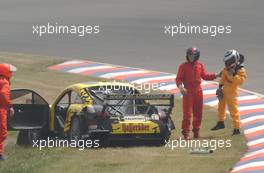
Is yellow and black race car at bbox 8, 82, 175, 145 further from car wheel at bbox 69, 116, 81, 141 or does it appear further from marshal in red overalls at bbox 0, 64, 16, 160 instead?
marshal in red overalls at bbox 0, 64, 16, 160

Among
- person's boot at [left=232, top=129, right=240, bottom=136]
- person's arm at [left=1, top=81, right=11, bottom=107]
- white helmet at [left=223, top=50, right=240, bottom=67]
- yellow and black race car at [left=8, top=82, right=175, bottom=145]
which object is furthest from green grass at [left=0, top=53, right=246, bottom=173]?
white helmet at [left=223, top=50, right=240, bottom=67]

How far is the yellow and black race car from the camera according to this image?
19734 millimetres

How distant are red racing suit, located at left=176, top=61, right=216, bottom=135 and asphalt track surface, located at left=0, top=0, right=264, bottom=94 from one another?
5.29 m

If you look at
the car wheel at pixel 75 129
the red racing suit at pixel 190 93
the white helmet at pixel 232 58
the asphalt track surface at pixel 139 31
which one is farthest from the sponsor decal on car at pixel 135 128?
the asphalt track surface at pixel 139 31

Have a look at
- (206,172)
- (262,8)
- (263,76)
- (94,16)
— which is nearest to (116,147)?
(206,172)

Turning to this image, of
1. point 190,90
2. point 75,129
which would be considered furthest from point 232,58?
point 75,129

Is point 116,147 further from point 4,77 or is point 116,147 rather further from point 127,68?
point 127,68

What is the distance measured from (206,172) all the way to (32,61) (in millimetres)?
13498

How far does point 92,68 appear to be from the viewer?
96.4 feet

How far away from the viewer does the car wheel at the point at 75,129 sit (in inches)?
790

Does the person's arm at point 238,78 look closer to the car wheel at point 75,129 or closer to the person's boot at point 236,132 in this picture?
the person's boot at point 236,132

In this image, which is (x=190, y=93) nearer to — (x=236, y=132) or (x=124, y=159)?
(x=236, y=132)

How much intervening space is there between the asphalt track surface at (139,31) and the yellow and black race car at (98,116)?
6.50 metres

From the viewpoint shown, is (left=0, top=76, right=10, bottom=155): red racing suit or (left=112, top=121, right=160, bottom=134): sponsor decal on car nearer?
(left=0, top=76, right=10, bottom=155): red racing suit
